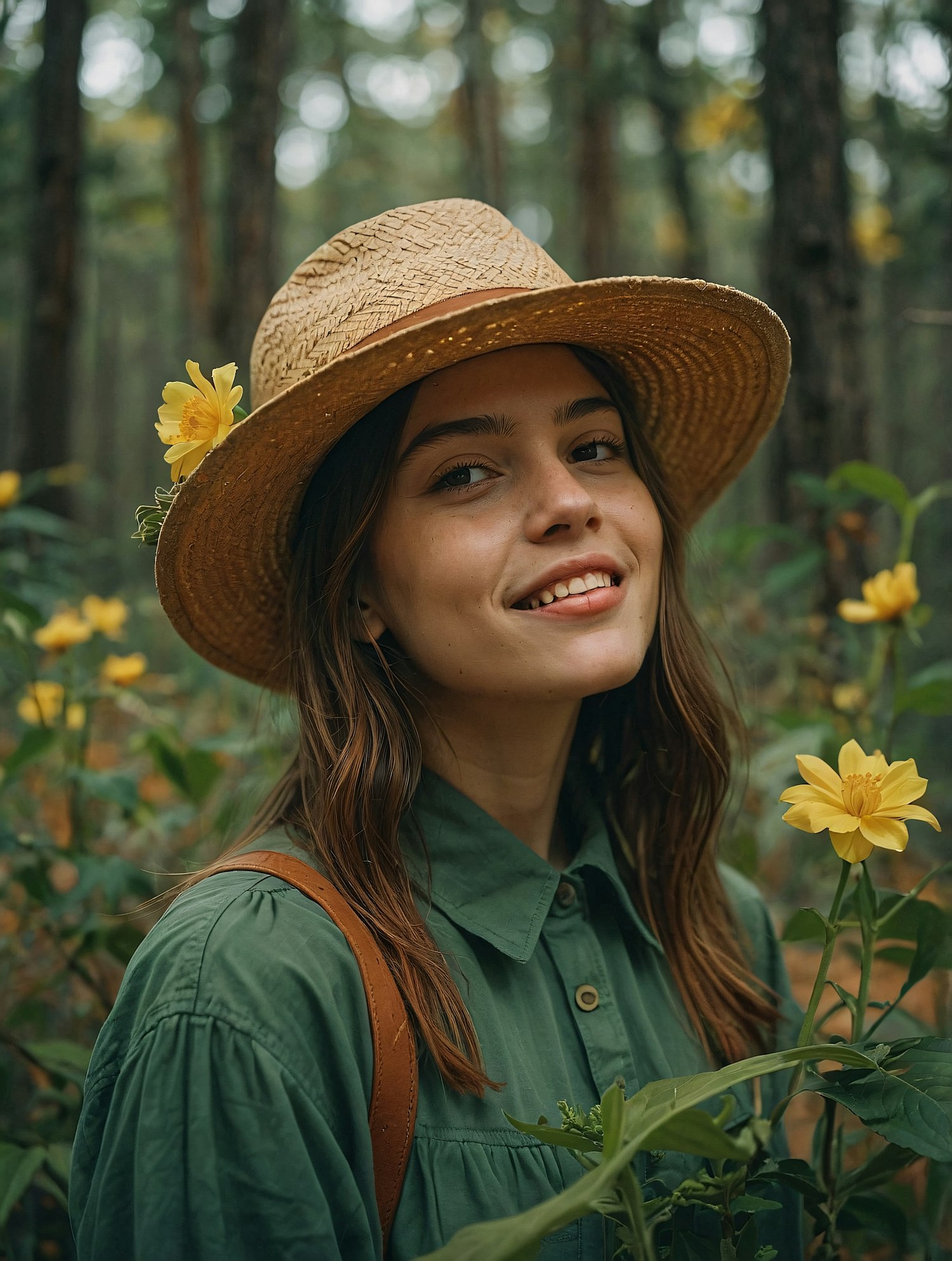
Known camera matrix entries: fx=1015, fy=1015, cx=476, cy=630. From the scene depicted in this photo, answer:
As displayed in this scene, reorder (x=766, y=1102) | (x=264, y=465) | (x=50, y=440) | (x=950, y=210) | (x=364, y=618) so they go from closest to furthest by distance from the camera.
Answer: (x=264, y=465) < (x=364, y=618) < (x=766, y=1102) < (x=950, y=210) < (x=50, y=440)

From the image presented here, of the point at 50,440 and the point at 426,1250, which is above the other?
the point at 50,440

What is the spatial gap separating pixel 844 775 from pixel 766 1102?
34.2 inches

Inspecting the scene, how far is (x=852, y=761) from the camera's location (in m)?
1.26

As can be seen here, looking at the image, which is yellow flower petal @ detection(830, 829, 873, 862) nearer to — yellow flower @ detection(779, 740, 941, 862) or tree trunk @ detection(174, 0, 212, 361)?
yellow flower @ detection(779, 740, 941, 862)

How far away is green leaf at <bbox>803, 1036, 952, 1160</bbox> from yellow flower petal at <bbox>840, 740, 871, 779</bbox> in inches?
12.2

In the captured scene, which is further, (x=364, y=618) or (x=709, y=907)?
(x=709, y=907)

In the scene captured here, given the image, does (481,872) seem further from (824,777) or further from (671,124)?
(671,124)

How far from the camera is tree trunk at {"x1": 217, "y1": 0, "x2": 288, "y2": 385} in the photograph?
191 inches

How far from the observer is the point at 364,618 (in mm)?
1603

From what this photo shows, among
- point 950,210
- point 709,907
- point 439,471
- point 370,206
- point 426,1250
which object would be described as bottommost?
point 426,1250

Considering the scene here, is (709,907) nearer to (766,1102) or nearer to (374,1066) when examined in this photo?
(766,1102)

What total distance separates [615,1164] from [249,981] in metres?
0.49

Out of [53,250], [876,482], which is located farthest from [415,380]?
[53,250]

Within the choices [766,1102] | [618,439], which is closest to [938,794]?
[766,1102]
